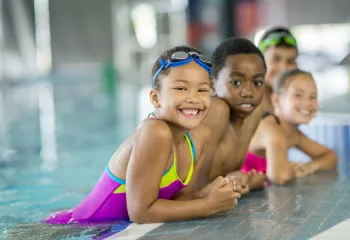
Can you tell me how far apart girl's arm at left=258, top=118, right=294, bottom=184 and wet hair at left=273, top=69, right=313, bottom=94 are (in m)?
0.41

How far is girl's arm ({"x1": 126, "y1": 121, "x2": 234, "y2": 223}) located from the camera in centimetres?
345

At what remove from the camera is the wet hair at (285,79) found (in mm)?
5344

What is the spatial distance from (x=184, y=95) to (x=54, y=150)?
4930 mm

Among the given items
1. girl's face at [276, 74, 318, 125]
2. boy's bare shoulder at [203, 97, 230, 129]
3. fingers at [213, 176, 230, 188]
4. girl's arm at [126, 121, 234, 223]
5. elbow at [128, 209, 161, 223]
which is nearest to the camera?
girl's arm at [126, 121, 234, 223]

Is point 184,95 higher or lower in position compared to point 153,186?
higher

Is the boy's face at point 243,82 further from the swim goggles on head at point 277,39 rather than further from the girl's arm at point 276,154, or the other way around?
the swim goggles on head at point 277,39

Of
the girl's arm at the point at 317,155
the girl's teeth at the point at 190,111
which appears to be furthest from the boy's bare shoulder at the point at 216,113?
the girl's arm at the point at 317,155

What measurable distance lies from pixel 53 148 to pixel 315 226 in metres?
5.40

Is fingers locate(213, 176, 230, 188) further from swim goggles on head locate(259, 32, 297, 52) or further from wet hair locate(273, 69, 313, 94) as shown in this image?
swim goggles on head locate(259, 32, 297, 52)

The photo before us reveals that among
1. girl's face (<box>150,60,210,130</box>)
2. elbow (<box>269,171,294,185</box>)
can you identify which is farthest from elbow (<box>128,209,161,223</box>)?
elbow (<box>269,171,294,185</box>)

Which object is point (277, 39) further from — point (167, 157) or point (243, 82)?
point (167, 157)

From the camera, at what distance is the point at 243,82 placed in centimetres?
442

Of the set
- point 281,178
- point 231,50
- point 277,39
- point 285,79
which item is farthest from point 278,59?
point 231,50

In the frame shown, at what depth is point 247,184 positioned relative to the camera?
454cm
